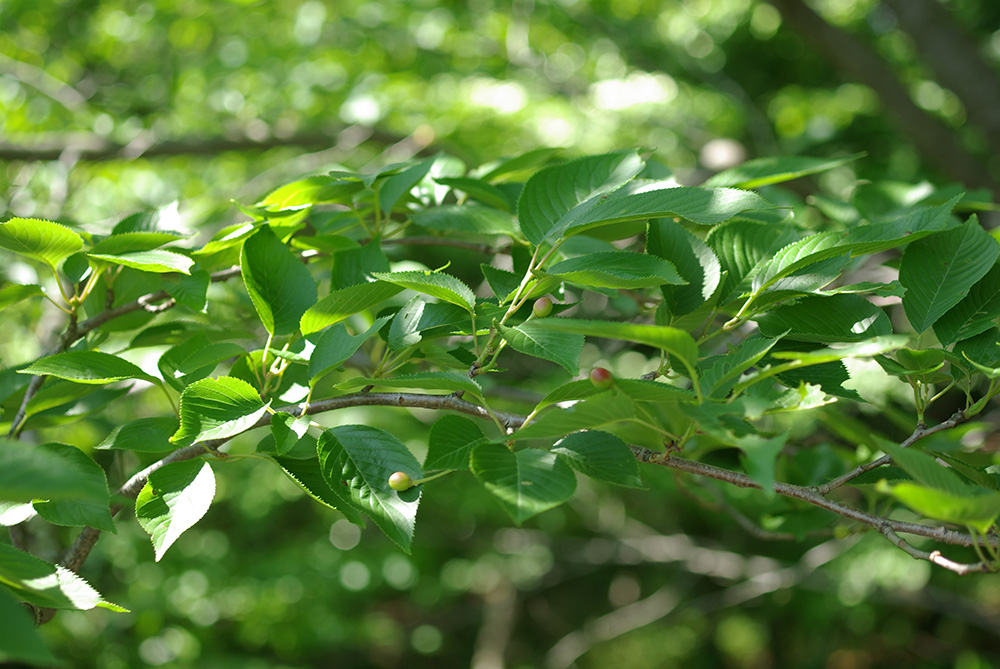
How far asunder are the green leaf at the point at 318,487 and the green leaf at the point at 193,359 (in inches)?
4.3

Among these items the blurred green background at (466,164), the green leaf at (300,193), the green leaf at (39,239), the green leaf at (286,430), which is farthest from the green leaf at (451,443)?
the blurred green background at (466,164)

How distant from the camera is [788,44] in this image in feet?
17.9

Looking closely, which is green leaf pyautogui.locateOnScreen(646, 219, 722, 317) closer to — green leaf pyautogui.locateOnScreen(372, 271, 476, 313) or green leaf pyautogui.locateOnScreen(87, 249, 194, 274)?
green leaf pyautogui.locateOnScreen(372, 271, 476, 313)

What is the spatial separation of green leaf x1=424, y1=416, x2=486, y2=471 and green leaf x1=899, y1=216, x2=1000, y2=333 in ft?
1.35

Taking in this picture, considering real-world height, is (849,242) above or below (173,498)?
above

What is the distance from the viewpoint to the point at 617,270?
23.7 inches

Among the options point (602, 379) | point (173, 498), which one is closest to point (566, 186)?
point (602, 379)

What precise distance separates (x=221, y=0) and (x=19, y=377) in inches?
92.8

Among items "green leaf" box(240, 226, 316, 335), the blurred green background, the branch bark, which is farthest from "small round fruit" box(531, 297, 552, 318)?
the branch bark

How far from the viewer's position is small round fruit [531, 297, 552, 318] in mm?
656

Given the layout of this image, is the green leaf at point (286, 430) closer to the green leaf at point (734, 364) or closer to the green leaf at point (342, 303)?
the green leaf at point (342, 303)

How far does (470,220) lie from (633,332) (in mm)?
358

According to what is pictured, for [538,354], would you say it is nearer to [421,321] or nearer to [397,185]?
[421,321]

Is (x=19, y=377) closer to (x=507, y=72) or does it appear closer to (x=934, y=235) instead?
(x=934, y=235)
